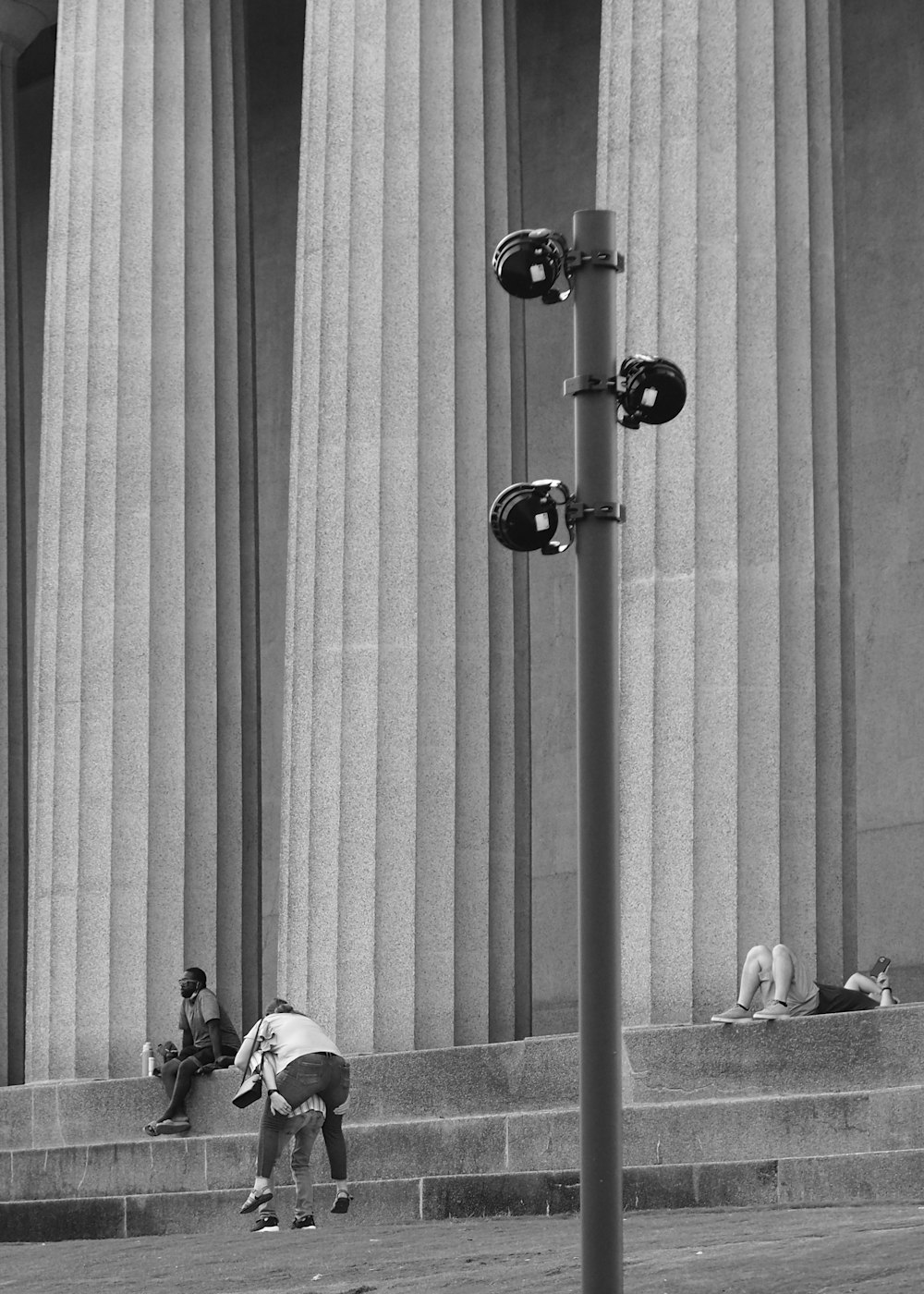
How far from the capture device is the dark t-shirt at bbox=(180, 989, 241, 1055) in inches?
972

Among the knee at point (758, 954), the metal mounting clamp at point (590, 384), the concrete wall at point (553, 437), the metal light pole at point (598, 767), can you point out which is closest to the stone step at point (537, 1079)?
the knee at point (758, 954)

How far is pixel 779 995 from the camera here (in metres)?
19.5

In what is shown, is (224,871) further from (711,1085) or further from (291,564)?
(711,1085)

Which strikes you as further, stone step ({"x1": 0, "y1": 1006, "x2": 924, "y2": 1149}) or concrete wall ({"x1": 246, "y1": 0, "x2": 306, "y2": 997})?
concrete wall ({"x1": 246, "y1": 0, "x2": 306, "y2": 997})

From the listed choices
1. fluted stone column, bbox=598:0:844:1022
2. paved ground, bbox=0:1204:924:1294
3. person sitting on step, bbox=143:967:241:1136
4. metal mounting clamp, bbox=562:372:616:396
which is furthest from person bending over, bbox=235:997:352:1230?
metal mounting clamp, bbox=562:372:616:396

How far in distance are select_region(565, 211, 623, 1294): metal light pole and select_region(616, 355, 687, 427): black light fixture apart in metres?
0.10

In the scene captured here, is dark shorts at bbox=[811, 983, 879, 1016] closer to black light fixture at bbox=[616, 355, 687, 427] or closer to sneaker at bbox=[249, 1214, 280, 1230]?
sneaker at bbox=[249, 1214, 280, 1230]

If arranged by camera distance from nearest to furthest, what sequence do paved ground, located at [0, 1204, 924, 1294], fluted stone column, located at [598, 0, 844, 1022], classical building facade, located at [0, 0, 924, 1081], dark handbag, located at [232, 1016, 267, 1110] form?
paved ground, located at [0, 1204, 924, 1294] < dark handbag, located at [232, 1016, 267, 1110] < fluted stone column, located at [598, 0, 844, 1022] < classical building facade, located at [0, 0, 924, 1081]

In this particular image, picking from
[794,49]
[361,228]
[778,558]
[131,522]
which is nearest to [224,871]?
[131,522]

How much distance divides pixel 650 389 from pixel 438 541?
13.8 m

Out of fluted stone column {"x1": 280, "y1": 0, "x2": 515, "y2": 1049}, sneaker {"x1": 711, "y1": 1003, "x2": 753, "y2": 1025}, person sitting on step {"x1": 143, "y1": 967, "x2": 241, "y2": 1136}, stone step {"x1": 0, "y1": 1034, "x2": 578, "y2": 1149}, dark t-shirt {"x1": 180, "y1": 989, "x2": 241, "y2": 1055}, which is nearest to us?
sneaker {"x1": 711, "y1": 1003, "x2": 753, "y2": 1025}

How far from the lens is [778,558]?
838 inches

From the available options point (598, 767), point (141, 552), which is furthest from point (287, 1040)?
point (141, 552)

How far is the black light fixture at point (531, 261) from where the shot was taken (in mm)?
11047
